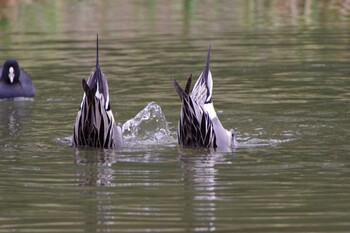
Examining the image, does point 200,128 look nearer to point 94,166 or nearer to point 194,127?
point 194,127

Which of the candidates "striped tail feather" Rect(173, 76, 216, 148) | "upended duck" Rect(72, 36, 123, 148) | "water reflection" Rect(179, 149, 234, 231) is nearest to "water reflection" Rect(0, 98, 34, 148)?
"upended duck" Rect(72, 36, 123, 148)

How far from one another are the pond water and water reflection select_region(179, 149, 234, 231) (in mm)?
15

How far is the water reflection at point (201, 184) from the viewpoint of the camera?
766cm

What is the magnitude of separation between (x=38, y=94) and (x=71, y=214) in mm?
6767

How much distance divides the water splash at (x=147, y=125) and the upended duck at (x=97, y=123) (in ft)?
2.07

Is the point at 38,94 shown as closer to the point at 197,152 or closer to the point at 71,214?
the point at 197,152

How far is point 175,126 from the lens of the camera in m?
11.9

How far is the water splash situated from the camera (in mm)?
11648

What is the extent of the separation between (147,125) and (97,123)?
1.30 meters

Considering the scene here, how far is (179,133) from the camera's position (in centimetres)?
1091

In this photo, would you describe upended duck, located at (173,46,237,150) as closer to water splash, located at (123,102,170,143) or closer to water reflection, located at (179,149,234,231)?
water reflection, located at (179,149,234,231)

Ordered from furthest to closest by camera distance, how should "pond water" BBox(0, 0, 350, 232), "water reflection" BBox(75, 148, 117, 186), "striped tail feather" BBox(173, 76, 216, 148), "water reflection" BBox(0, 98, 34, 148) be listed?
1. "water reflection" BBox(0, 98, 34, 148)
2. "striped tail feather" BBox(173, 76, 216, 148)
3. "water reflection" BBox(75, 148, 117, 186)
4. "pond water" BBox(0, 0, 350, 232)

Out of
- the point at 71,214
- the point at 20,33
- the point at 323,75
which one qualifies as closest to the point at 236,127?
the point at 323,75

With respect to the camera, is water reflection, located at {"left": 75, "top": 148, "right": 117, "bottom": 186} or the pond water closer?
the pond water
